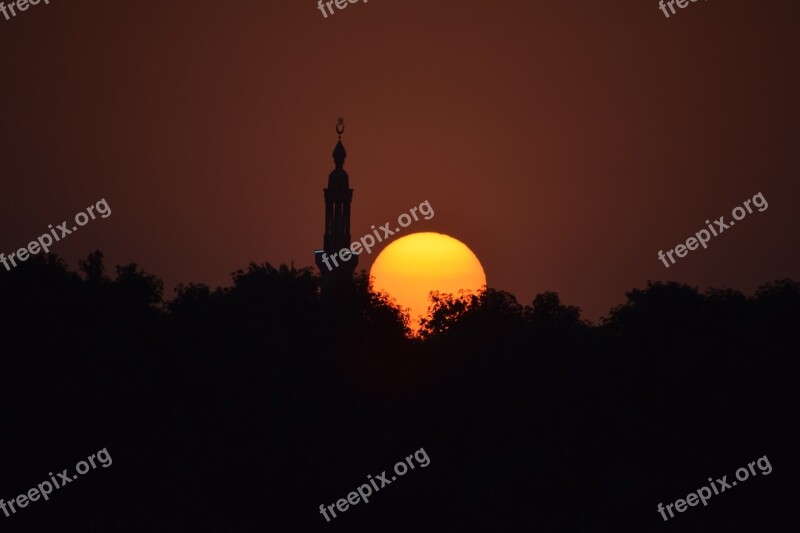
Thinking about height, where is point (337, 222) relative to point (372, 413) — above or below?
above

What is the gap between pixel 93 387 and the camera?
208ft

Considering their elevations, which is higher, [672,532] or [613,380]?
[613,380]

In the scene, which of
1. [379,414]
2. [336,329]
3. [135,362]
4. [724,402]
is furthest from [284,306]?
[724,402]

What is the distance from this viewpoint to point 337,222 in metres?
108

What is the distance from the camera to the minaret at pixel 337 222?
106 metres

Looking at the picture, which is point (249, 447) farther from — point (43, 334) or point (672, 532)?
point (672, 532)

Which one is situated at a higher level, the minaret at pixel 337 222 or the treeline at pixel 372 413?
the minaret at pixel 337 222

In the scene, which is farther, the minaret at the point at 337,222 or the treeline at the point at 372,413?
the minaret at the point at 337,222

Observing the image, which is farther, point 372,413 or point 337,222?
point 337,222

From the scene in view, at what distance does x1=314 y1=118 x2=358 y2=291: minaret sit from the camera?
106m

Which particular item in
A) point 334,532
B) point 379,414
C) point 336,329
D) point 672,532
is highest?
point 336,329

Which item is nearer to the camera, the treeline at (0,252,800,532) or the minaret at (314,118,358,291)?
the treeline at (0,252,800,532)

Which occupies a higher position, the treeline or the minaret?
the minaret

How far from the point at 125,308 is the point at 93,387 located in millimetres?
6782
